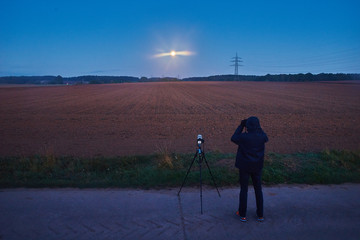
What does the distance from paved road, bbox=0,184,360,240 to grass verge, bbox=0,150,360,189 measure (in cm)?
42

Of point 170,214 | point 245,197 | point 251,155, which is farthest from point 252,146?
point 170,214

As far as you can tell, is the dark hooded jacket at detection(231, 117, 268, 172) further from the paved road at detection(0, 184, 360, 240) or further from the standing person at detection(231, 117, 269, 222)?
the paved road at detection(0, 184, 360, 240)

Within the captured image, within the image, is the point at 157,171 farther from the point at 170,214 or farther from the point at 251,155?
the point at 251,155

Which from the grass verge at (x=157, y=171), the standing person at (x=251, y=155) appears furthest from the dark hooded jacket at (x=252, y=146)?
the grass verge at (x=157, y=171)

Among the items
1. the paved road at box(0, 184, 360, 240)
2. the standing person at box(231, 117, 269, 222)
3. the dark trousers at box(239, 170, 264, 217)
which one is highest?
the standing person at box(231, 117, 269, 222)

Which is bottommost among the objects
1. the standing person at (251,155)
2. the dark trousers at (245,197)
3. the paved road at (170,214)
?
the paved road at (170,214)

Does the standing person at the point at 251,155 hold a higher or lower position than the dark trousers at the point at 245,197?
higher

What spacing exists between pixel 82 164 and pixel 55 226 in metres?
3.67

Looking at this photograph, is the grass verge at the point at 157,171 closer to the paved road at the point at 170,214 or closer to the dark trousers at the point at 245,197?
the paved road at the point at 170,214

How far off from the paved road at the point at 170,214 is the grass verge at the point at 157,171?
1.38ft

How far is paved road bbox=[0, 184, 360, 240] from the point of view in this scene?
4027mm

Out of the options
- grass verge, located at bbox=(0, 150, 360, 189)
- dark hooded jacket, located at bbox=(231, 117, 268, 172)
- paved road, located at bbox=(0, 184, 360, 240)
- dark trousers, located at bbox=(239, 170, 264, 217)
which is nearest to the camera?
paved road, located at bbox=(0, 184, 360, 240)

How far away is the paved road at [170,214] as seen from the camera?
159 inches

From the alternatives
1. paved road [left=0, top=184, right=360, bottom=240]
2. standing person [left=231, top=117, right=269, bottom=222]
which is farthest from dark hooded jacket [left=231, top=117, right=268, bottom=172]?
paved road [left=0, top=184, right=360, bottom=240]
